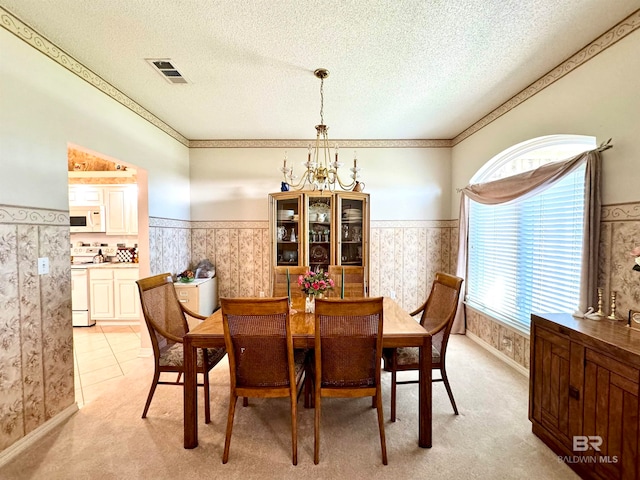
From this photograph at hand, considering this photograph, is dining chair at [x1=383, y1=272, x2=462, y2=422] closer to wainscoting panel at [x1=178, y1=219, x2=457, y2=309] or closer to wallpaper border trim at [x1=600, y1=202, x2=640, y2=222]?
wallpaper border trim at [x1=600, y1=202, x2=640, y2=222]

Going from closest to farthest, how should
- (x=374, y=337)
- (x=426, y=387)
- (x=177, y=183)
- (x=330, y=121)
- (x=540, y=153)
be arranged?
(x=374, y=337)
(x=426, y=387)
(x=540, y=153)
(x=330, y=121)
(x=177, y=183)

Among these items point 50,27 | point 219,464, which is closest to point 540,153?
point 219,464

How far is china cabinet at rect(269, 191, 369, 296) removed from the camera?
3.74 meters

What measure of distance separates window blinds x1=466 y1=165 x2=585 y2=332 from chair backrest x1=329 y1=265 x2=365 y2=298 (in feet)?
4.99

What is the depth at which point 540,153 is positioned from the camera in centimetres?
294

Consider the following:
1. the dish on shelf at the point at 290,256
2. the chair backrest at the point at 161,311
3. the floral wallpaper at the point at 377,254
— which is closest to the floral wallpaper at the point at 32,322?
the chair backrest at the point at 161,311

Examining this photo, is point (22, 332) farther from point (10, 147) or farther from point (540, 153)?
→ point (540, 153)

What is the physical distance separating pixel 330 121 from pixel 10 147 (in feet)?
8.86

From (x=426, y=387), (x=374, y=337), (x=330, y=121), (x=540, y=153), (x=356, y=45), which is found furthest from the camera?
(x=330, y=121)

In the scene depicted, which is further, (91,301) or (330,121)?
(91,301)

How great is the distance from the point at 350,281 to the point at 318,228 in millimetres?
1123

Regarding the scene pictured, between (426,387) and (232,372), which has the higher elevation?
(232,372)

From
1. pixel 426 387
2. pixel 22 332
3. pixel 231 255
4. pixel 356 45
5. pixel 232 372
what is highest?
pixel 356 45

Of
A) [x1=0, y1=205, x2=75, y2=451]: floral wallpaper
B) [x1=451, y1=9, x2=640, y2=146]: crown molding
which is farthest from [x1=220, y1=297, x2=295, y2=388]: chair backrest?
[x1=451, y1=9, x2=640, y2=146]: crown molding
